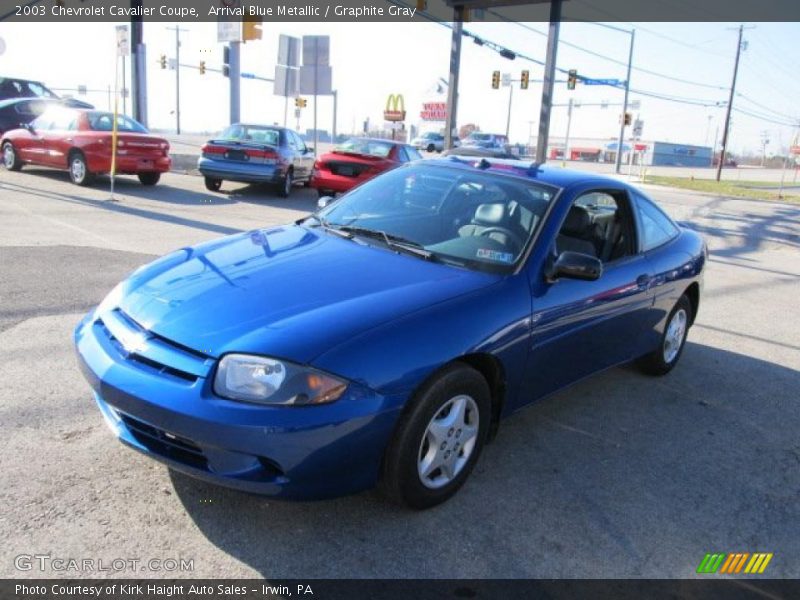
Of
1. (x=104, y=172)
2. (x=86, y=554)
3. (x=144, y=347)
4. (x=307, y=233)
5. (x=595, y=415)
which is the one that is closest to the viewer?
(x=86, y=554)

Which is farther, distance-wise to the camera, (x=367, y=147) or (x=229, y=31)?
(x=229, y=31)

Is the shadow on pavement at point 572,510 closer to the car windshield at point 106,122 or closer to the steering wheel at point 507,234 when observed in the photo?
the steering wheel at point 507,234

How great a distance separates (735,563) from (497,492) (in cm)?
107

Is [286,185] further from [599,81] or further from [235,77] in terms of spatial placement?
[599,81]

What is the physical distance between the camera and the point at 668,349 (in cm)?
523

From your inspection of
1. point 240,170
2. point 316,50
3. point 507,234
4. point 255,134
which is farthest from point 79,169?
point 507,234

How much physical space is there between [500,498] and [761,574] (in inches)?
45.2

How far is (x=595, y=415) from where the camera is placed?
4422 millimetres

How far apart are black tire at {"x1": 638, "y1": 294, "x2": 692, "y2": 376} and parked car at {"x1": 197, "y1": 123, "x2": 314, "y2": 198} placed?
1034 centimetres

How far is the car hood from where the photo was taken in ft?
8.92

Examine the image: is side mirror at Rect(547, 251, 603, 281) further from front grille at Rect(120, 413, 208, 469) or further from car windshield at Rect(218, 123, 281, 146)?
car windshield at Rect(218, 123, 281, 146)

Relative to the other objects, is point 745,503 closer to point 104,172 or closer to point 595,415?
point 595,415

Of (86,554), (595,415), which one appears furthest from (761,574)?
(86,554)

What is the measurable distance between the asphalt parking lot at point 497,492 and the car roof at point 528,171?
1.47m
